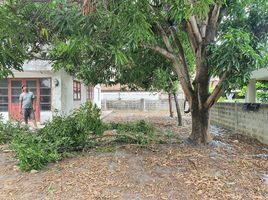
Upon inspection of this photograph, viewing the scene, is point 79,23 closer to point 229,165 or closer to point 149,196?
point 149,196

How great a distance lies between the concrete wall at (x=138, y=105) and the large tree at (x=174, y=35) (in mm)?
19085

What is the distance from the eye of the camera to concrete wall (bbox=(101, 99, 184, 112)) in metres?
27.2

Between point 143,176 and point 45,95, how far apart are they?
388 inches

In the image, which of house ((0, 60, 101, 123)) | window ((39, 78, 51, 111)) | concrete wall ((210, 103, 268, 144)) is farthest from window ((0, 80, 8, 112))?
concrete wall ((210, 103, 268, 144))

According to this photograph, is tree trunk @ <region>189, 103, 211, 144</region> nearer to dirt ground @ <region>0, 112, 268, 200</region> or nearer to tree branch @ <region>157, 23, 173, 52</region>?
dirt ground @ <region>0, 112, 268, 200</region>

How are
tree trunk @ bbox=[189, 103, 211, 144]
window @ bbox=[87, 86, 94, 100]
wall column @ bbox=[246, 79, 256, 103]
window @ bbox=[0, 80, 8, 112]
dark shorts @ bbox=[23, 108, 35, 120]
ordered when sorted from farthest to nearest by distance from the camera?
window @ bbox=[87, 86, 94, 100] → window @ bbox=[0, 80, 8, 112] → wall column @ bbox=[246, 79, 256, 103] → dark shorts @ bbox=[23, 108, 35, 120] → tree trunk @ bbox=[189, 103, 211, 144]

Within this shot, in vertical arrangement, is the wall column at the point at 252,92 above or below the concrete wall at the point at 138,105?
above

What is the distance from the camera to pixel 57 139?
6.53 meters

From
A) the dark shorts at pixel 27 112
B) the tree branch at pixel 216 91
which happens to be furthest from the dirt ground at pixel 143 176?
the dark shorts at pixel 27 112

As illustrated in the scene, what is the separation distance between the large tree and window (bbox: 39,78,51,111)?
22.7ft

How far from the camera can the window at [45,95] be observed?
14.1 m

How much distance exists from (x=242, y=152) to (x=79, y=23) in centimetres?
473

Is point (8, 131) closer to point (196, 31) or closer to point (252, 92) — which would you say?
point (196, 31)

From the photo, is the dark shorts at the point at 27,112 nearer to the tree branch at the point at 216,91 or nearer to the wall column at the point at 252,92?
the tree branch at the point at 216,91
